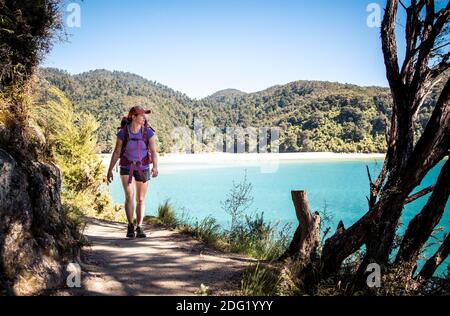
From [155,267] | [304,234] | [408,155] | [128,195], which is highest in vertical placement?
[408,155]

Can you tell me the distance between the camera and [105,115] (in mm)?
94000

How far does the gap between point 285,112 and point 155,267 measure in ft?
398

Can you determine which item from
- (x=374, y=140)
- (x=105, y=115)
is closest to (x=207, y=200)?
(x=374, y=140)

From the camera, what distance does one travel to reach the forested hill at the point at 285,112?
280ft

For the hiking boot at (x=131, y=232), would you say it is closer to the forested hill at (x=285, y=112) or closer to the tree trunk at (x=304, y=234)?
the tree trunk at (x=304, y=234)

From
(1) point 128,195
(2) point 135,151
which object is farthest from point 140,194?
Result: (2) point 135,151

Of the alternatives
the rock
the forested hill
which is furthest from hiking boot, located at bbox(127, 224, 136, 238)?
the forested hill

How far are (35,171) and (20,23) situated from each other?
1.70 meters

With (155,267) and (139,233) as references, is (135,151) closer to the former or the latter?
(139,233)

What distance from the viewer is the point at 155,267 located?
4324mm

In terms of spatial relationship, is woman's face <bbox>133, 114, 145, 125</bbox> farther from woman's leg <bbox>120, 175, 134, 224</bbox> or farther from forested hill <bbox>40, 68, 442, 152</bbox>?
forested hill <bbox>40, 68, 442, 152</bbox>

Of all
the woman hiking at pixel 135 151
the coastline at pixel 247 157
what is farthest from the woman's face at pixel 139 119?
the coastline at pixel 247 157

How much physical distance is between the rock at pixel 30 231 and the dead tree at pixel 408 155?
2.67 metres

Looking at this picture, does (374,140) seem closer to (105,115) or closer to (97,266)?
(105,115)
